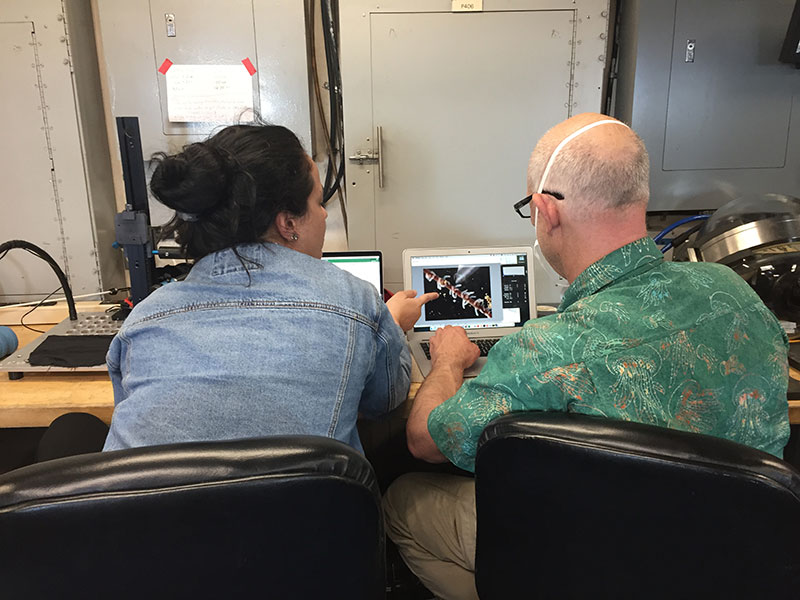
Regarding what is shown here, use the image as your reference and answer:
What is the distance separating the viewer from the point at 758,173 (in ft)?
7.39

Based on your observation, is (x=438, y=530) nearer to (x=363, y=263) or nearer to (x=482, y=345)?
(x=482, y=345)

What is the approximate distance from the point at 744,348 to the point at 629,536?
368 millimetres

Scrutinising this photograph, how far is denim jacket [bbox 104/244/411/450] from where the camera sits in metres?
0.78

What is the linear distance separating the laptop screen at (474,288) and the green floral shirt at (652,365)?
0.69 m

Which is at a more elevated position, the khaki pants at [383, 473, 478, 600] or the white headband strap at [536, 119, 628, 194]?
the white headband strap at [536, 119, 628, 194]

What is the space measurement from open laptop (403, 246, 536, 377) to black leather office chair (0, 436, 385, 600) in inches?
39.1

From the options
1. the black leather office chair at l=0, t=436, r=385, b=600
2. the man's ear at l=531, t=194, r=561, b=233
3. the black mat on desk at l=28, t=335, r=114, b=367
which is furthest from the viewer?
the black mat on desk at l=28, t=335, r=114, b=367

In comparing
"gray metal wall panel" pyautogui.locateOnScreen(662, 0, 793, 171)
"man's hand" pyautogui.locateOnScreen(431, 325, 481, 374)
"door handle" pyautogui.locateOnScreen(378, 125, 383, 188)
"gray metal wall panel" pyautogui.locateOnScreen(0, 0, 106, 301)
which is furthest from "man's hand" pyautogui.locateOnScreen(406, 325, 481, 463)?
"gray metal wall panel" pyautogui.locateOnScreen(0, 0, 106, 301)

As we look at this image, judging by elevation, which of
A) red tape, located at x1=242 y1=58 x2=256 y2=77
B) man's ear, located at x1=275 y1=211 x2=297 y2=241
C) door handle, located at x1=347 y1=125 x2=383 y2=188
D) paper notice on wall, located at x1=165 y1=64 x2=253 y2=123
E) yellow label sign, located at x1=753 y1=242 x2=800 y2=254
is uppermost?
red tape, located at x1=242 y1=58 x2=256 y2=77

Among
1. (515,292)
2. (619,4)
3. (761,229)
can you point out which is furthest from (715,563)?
(619,4)

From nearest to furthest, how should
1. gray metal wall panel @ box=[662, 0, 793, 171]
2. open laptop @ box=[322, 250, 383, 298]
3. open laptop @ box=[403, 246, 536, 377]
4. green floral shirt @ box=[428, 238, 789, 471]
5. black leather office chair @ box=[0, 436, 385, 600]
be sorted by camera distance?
black leather office chair @ box=[0, 436, 385, 600] → green floral shirt @ box=[428, 238, 789, 471] → open laptop @ box=[403, 246, 536, 377] → open laptop @ box=[322, 250, 383, 298] → gray metal wall panel @ box=[662, 0, 793, 171]

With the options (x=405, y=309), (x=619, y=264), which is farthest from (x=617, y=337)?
(x=405, y=309)

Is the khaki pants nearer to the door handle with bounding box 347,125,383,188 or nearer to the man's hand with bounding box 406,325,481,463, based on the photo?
the man's hand with bounding box 406,325,481,463

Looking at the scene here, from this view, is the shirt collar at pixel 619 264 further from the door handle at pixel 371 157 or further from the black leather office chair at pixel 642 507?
the door handle at pixel 371 157
